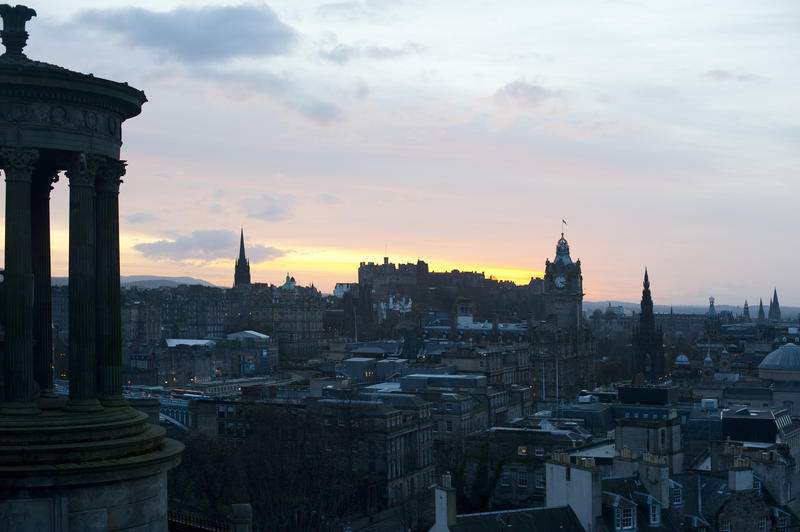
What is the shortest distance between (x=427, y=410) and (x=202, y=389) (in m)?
36.6

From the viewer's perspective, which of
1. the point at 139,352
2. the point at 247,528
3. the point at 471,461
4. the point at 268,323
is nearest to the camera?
the point at 247,528

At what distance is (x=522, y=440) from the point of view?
61.5m

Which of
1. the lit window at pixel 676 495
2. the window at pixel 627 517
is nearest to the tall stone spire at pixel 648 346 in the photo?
the lit window at pixel 676 495

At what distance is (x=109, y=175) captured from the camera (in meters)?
17.5

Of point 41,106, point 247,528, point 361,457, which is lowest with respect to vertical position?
point 361,457

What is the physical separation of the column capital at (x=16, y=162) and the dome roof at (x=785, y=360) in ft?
323

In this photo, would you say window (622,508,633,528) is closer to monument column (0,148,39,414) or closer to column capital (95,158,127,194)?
column capital (95,158,127,194)

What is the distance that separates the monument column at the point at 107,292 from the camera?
17.2 meters

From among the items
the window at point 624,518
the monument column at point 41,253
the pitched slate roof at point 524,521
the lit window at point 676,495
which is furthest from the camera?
the lit window at point 676,495

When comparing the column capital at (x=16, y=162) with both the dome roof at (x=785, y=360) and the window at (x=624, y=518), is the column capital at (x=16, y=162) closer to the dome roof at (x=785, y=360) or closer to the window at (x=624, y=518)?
the window at (x=624, y=518)

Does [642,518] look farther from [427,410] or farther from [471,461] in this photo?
[427,410]

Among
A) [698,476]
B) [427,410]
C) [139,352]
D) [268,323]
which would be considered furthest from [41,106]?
[268,323]

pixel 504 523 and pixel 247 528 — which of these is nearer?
pixel 247 528

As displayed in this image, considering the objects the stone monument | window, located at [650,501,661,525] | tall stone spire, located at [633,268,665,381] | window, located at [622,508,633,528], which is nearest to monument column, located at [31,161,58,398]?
the stone monument
